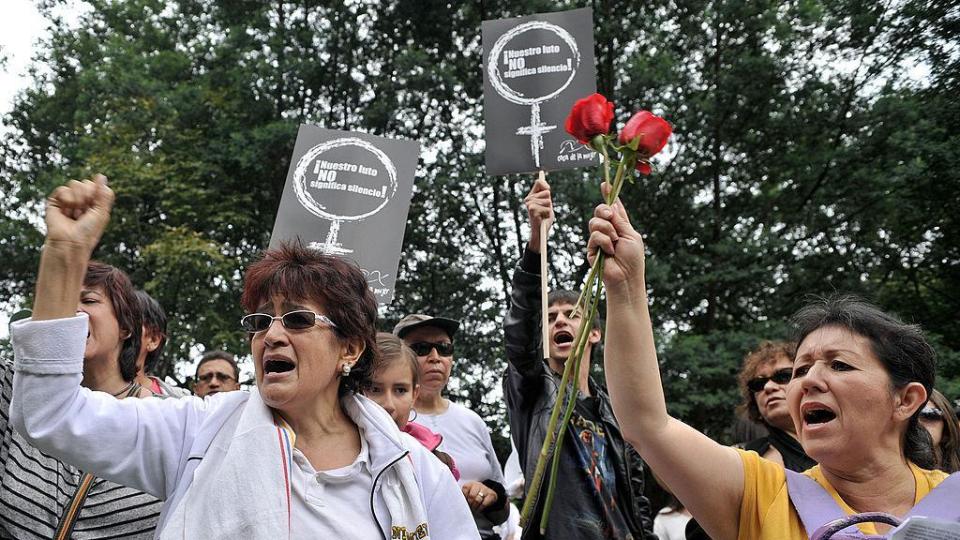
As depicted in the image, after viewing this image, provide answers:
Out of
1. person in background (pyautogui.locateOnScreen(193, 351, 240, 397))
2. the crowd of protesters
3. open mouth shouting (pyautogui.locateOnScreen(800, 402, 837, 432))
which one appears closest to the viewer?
the crowd of protesters

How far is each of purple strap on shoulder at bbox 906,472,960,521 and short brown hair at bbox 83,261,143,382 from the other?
236cm

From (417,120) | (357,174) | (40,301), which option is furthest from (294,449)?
(417,120)

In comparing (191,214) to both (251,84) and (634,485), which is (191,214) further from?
(634,485)

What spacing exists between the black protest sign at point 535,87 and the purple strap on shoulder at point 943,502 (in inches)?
105

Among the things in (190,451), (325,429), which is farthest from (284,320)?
(190,451)

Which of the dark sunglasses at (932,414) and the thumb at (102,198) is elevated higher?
the thumb at (102,198)

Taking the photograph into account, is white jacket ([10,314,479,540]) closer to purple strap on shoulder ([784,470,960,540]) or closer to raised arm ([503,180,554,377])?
purple strap on shoulder ([784,470,960,540])

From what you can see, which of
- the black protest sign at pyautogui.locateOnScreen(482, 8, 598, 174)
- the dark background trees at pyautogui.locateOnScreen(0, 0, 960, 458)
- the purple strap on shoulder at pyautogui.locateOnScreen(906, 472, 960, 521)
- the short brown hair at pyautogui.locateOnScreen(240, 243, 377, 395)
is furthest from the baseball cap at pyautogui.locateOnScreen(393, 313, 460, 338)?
the dark background trees at pyautogui.locateOnScreen(0, 0, 960, 458)

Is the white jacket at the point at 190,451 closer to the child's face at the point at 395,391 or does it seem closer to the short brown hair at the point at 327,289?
the short brown hair at the point at 327,289

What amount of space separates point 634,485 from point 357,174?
2.05 meters

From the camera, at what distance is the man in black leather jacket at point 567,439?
3893mm

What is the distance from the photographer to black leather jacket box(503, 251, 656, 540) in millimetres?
3941

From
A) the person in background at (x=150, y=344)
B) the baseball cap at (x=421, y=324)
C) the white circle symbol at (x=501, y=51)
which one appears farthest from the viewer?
the white circle symbol at (x=501, y=51)

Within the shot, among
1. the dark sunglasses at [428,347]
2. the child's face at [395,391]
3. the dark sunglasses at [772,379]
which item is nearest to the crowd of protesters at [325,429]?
the child's face at [395,391]
